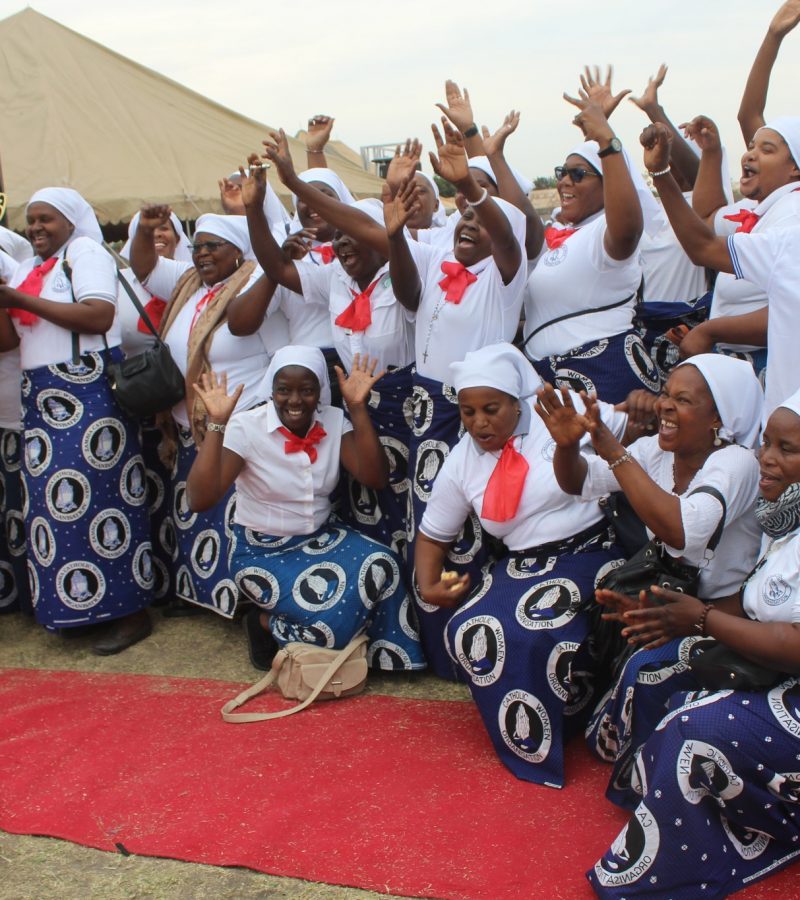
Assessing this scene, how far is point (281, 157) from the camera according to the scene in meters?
4.36

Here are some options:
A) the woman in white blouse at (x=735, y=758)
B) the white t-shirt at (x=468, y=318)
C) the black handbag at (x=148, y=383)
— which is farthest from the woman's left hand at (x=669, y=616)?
the black handbag at (x=148, y=383)

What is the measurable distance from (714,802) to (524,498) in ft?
4.30

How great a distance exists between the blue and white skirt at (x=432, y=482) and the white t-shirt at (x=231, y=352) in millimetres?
887

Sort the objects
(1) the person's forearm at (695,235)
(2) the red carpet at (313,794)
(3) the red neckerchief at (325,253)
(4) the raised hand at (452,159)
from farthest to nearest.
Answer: (3) the red neckerchief at (325,253), (4) the raised hand at (452,159), (1) the person's forearm at (695,235), (2) the red carpet at (313,794)

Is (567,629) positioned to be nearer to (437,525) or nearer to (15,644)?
(437,525)

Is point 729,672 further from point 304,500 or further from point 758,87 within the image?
point 758,87

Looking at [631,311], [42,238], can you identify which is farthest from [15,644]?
[631,311]

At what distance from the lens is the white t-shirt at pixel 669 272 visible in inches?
176

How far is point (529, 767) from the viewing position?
3.57m

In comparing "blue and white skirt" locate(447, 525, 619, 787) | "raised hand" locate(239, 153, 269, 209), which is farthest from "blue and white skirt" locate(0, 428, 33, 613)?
"blue and white skirt" locate(447, 525, 619, 787)

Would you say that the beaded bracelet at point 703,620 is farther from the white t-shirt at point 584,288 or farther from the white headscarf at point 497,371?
the white t-shirt at point 584,288

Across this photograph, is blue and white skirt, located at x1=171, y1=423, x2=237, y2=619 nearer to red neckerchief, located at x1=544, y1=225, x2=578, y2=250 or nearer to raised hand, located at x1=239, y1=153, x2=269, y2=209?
raised hand, located at x1=239, y1=153, x2=269, y2=209

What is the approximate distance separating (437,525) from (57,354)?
211cm

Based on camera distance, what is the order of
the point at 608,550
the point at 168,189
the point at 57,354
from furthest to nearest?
the point at 168,189 < the point at 57,354 < the point at 608,550
